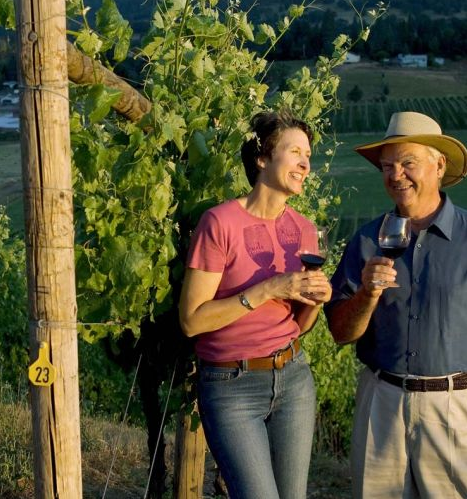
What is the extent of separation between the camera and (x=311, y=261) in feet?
10.6

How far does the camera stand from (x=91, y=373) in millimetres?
12375

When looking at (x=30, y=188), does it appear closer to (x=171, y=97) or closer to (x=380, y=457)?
(x=171, y=97)

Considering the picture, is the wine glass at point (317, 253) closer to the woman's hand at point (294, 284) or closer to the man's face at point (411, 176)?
the woman's hand at point (294, 284)

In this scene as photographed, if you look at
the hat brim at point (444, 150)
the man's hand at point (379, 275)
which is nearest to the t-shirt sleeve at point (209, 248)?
the man's hand at point (379, 275)

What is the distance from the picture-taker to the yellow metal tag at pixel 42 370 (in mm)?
2992

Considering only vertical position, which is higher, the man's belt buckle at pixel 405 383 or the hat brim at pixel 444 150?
the hat brim at pixel 444 150

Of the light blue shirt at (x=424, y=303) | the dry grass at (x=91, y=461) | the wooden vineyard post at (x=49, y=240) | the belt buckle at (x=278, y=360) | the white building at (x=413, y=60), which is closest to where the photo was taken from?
the wooden vineyard post at (x=49, y=240)

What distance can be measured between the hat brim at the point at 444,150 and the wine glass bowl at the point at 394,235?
1.12 ft

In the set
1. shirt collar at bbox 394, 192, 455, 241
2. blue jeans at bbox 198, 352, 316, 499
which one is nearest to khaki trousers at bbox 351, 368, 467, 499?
blue jeans at bbox 198, 352, 316, 499

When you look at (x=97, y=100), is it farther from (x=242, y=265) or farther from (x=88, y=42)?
(x=242, y=265)

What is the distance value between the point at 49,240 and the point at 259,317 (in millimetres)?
761

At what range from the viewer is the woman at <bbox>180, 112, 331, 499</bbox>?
10.5 feet

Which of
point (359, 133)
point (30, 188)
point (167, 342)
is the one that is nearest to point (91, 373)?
point (167, 342)

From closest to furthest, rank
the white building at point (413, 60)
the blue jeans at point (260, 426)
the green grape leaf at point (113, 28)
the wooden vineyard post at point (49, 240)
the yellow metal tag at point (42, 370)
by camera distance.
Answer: the wooden vineyard post at point (49, 240), the yellow metal tag at point (42, 370), the blue jeans at point (260, 426), the green grape leaf at point (113, 28), the white building at point (413, 60)
